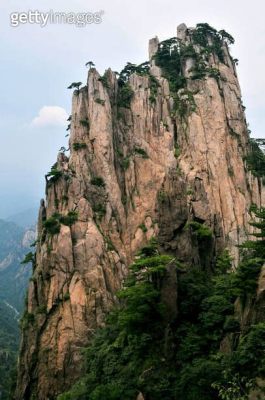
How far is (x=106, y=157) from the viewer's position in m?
50.3

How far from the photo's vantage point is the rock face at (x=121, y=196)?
124ft

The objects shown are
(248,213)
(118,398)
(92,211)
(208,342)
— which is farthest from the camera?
(248,213)

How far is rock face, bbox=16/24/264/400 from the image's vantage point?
3772 cm

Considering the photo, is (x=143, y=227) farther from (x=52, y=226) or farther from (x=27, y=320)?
(x=27, y=320)

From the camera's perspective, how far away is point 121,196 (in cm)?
5038

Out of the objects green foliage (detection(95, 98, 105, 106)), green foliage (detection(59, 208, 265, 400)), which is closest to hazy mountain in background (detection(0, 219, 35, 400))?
green foliage (detection(59, 208, 265, 400))

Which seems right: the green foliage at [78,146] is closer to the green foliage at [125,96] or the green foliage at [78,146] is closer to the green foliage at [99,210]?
the green foliage at [99,210]

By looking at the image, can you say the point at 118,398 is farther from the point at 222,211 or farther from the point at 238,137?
the point at 238,137

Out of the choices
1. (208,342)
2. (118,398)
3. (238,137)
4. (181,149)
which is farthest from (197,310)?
(238,137)

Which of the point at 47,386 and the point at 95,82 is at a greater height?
the point at 95,82

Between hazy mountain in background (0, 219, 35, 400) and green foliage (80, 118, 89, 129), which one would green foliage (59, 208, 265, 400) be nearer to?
hazy mountain in background (0, 219, 35, 400)

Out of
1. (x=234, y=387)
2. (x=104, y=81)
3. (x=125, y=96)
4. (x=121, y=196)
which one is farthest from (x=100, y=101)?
(x=234, y=387)

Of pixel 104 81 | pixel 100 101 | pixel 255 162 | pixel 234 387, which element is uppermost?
pixel 104 81

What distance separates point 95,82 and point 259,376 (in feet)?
141
